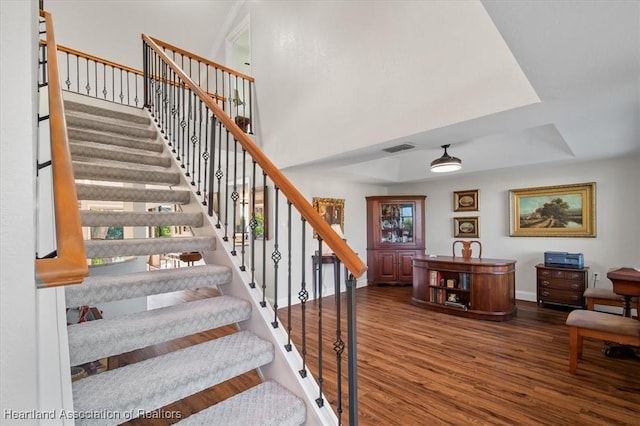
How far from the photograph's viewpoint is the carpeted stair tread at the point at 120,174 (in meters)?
2.33

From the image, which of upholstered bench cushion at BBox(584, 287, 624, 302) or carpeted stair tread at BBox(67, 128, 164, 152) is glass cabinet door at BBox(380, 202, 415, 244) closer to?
upholstered bench cushion at BBox(584, 287, 624, 302)

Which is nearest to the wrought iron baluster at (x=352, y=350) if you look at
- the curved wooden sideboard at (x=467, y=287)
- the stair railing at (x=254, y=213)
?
the stair railing at (x=254, y=213)

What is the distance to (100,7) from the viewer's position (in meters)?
5.32

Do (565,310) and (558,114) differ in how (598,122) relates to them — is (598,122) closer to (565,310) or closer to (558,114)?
(558,114)

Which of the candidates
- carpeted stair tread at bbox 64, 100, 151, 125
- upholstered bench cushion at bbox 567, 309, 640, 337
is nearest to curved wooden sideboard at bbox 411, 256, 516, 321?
upholstered bench cushion at bbox 567, 309, 640, 337

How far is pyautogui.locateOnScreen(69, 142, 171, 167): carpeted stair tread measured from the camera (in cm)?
256

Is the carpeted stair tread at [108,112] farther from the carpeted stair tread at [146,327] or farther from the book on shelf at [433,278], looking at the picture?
the book on shelf at [433,278]

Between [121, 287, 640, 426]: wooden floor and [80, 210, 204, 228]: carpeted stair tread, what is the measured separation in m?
1.34

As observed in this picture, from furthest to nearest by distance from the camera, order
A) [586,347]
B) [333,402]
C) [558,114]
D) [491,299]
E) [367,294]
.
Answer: [367,294] → [491,299] → [586,347] → [558,114] → [333,402]

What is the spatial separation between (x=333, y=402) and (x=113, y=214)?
2035 mm

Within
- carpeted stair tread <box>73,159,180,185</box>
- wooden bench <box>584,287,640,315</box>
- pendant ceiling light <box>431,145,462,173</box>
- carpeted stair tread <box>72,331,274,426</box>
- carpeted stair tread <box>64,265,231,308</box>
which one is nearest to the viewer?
carpeted stair tread <box>72,331,274,426</box>

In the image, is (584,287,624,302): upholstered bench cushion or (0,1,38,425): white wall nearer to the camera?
(0,1,38,425): white wall

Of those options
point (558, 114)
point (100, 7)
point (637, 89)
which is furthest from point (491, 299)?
point (100, 7)

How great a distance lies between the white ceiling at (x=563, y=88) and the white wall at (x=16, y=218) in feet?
5.32
